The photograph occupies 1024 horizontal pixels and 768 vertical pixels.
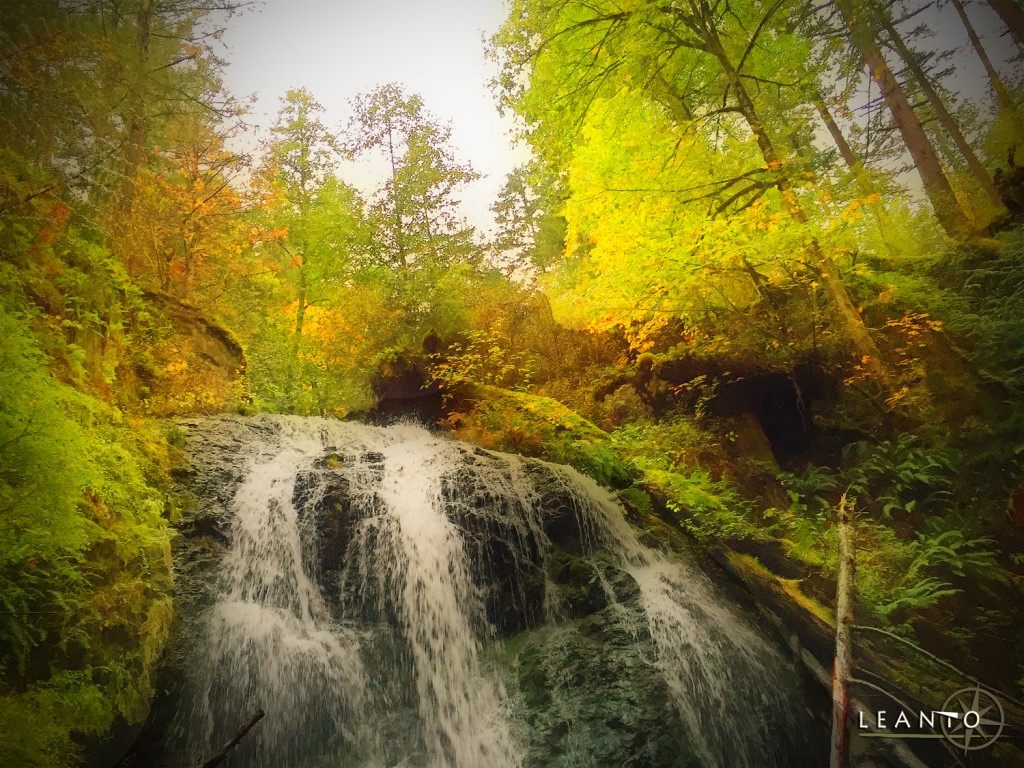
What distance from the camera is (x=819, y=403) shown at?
7.86 metres

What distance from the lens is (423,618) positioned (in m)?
5.50

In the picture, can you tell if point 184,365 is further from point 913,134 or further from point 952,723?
point 913,134

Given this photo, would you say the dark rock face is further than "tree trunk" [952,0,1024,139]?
No

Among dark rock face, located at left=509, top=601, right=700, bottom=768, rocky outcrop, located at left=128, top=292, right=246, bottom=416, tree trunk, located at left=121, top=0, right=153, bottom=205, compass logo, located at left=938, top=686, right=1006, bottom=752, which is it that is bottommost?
compass logo, located at left=938, top=686, right=1006, bottom=752

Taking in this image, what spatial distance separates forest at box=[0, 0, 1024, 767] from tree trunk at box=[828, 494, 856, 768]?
0.20m

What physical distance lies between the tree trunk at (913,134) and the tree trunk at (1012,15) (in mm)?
1841

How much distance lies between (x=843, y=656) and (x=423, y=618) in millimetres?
4465

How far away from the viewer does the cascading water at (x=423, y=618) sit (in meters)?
4.55

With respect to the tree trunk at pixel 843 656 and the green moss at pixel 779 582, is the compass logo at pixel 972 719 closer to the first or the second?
the tree trunk at pixel 843 656

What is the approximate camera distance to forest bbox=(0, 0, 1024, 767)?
4.01m

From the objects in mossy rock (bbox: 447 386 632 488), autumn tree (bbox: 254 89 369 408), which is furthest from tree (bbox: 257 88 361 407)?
mossy rock (bbox: 447 386 632 488)

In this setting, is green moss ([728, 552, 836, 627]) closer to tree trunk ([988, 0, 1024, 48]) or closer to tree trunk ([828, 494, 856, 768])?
tree trunk ([828, 494, 856, 768])

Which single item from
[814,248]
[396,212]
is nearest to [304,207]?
[396,212]

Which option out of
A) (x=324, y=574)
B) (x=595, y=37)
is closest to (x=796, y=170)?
(x=595, y=37)
